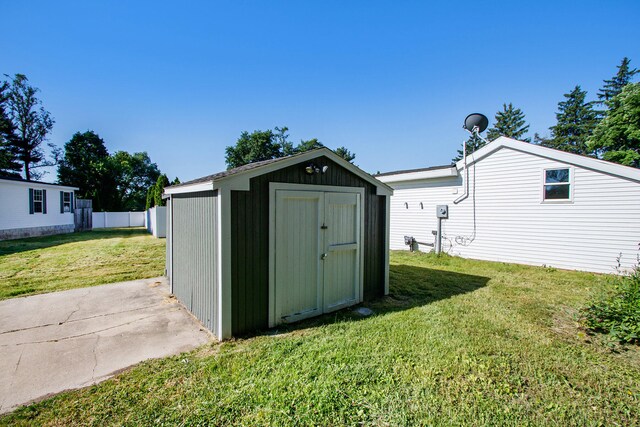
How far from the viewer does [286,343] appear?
3428 mm

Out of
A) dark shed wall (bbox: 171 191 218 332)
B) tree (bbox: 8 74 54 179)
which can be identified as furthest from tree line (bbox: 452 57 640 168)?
tree (bbox: 8 74 54 179)

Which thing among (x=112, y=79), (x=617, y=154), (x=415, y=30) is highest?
(x=415, y=30)

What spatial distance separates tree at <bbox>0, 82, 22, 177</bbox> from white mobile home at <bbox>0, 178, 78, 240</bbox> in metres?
12.0

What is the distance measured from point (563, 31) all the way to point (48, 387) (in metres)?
Answer: 12.9

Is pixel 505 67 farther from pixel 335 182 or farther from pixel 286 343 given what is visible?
pixel 286 343

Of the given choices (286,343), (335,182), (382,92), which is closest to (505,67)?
(382,92)

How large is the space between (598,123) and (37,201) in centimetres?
3756

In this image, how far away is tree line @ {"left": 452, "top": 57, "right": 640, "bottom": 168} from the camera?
1630 centimetres

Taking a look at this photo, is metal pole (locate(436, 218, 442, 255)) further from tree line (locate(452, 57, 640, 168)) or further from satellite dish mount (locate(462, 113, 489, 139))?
tree line (locate(452, 57, 640, 168))

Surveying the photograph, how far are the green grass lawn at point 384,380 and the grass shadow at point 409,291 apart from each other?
3.5 inches

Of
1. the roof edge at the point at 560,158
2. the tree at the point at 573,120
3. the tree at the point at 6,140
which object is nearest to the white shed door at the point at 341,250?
the roof edge at the point at 560,158

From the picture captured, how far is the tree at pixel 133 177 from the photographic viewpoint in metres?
28.8

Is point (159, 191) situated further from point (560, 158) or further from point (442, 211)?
point (560, 158)

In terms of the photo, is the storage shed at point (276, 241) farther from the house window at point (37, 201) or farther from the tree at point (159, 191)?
the house window at point (37, 201)
